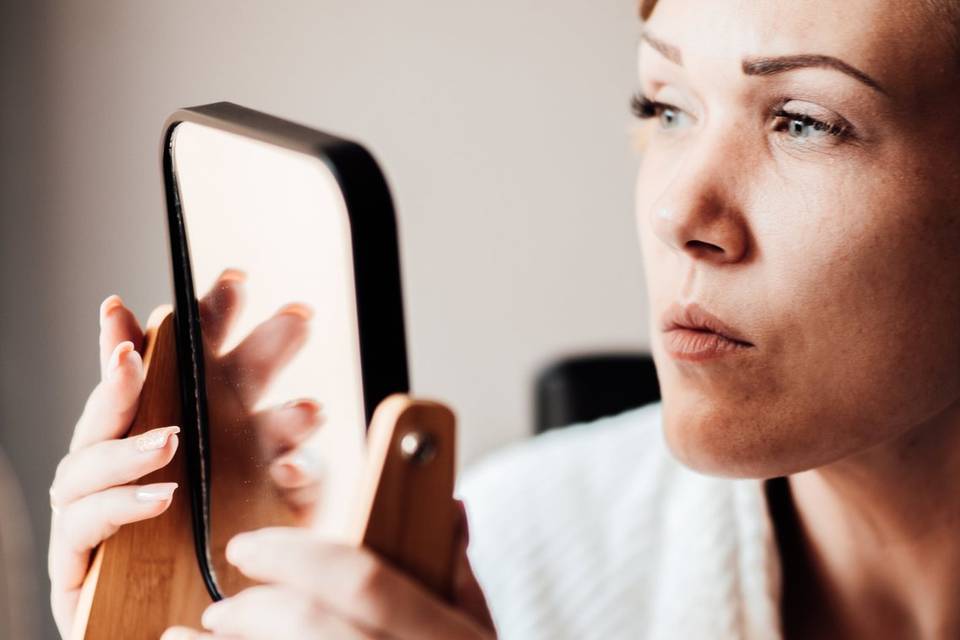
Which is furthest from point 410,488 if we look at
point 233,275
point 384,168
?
point 384,168

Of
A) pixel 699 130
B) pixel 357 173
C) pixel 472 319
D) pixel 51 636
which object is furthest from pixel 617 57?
pixel 357 173

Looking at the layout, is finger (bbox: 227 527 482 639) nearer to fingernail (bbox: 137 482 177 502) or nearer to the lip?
fingernail (bbox: 137 482 177 502)

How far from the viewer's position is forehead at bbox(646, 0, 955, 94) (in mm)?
444

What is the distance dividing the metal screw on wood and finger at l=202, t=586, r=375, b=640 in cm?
5

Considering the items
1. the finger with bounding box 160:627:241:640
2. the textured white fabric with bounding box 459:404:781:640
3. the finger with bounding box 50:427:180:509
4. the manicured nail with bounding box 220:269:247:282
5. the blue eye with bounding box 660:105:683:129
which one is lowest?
the textured white fabric with bounding box 459:404:781:640

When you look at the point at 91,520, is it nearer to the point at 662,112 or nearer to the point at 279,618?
the point at 279,618

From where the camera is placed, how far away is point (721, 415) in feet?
1.58

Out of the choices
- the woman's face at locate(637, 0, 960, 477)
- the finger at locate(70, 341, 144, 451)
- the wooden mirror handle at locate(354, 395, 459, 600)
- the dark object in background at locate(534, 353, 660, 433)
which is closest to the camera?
the wooden mirror handle at locate(354, 395, 459, 600)

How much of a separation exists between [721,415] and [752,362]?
0.10 ft

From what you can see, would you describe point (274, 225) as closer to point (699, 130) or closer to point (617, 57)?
point (699, 130)

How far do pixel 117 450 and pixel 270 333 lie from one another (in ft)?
0.27

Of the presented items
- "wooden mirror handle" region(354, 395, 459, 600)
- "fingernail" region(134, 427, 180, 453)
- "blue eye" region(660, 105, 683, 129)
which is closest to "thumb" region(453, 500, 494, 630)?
"wooden mirror handle" region(354, 395, 459, 600)

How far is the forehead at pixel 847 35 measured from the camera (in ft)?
1.46

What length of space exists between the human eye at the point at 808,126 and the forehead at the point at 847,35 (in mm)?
26
